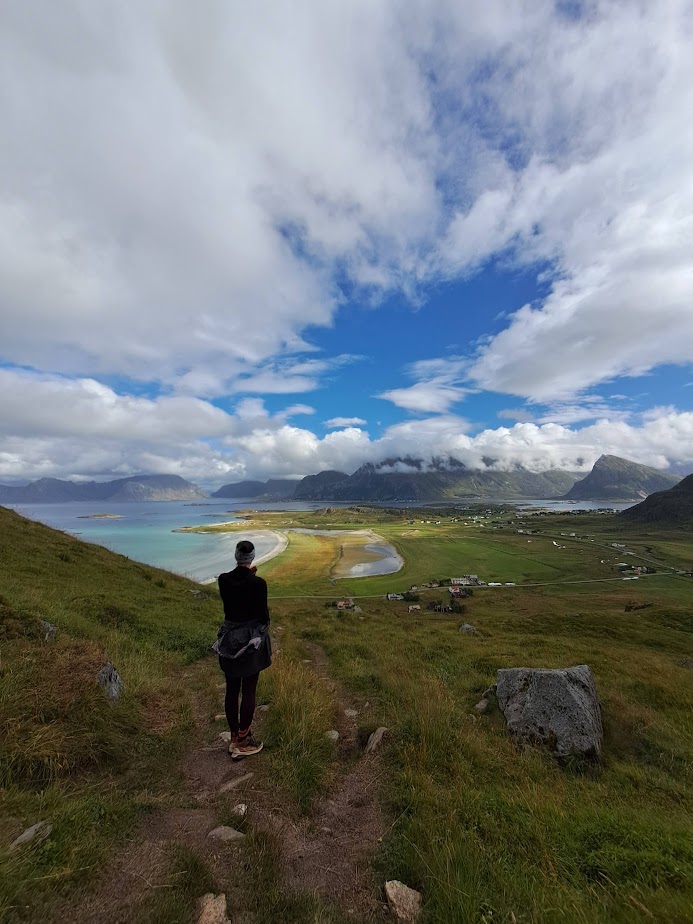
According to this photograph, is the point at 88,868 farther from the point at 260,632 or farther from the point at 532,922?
the point at 532,922

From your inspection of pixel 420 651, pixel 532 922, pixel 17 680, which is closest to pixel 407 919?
pixel 532 922

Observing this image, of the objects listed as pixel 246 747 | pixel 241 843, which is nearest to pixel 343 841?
pixel 241 843

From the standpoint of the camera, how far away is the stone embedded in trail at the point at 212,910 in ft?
11.8

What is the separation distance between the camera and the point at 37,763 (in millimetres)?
5441

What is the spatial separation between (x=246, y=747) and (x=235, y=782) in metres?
0.91

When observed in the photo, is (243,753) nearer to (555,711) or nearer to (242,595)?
(242,595)

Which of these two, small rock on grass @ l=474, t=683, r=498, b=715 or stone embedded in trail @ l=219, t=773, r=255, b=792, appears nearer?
stone embedded in trail @ l=219, t=773, r=255, b=792

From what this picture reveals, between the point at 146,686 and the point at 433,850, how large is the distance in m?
7.06

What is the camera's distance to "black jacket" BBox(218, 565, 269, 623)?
7004 millimetres

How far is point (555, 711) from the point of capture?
27.5 feet

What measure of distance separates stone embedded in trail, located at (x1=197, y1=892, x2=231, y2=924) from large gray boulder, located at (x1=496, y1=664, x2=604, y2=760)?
6947 mm

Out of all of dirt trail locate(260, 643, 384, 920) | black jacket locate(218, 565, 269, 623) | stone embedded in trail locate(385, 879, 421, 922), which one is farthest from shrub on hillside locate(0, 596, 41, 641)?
stone embedded in trail locate(385, 879, 421, 922)

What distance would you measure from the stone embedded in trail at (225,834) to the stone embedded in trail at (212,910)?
1.04 meters

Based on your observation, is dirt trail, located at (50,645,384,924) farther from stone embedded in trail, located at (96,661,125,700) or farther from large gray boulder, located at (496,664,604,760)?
large gray boulder, located at (496,664,604,760)
